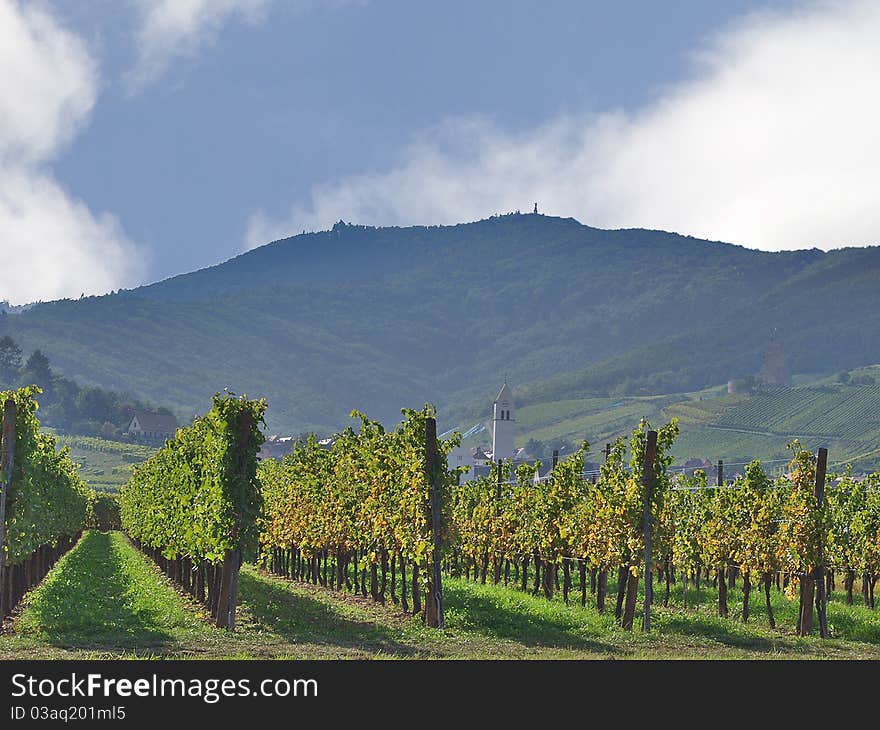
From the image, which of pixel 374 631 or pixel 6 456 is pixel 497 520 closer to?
pixel 374 631

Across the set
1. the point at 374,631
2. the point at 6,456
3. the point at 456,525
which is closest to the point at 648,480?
the point at 374,631

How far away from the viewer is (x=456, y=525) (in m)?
41.1

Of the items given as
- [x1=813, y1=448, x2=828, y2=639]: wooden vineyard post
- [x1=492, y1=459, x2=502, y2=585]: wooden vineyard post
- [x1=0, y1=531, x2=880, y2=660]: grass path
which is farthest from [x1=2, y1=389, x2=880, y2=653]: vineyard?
[x1=0, y1=531, x2=880, y2=660]: grass path

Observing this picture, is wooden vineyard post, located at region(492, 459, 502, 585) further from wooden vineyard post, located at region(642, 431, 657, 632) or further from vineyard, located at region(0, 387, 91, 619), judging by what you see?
vineyard, located at region(0, 387, 91, 619)

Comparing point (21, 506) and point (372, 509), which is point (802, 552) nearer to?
point (372, 509)

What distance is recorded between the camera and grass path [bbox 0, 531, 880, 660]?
25.1 metres

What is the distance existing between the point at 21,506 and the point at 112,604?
646 cm

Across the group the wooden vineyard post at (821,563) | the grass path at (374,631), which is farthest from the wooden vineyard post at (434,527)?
the wooden vineyard post at (821,563)

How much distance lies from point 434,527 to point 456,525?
9.29m

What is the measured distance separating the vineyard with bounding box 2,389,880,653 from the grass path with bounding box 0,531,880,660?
401mm

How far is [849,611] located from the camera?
124ft

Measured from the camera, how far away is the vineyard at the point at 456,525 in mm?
31328

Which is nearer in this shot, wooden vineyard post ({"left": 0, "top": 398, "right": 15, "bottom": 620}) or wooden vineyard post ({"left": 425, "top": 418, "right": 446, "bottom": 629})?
wooden vineyard post ({"left": 0, "top": 398, "right": 15, "bottom": 620})

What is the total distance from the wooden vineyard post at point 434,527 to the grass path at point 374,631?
1.98ft
